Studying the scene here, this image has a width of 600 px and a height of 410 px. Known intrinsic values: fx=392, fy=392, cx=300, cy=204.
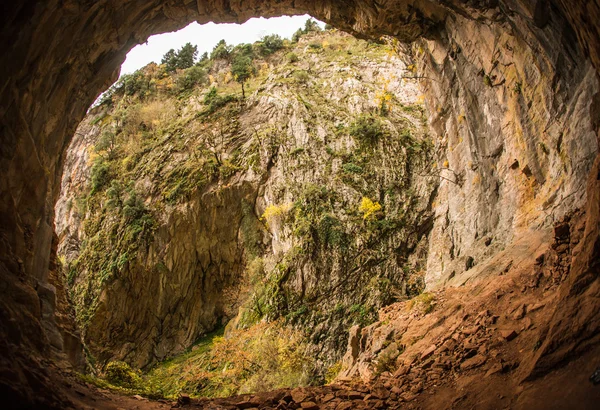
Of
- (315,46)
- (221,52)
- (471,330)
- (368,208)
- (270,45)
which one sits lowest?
(471,330)

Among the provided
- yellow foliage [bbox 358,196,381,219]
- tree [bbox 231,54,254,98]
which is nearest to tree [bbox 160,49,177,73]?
tree [bbox 231,54,254,98]

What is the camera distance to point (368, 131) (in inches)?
1166

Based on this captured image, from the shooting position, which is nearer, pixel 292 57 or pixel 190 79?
pixel 292 57

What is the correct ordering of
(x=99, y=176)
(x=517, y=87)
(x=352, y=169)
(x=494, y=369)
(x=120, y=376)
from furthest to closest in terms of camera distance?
(x=99, y=176)
(x=352, y=169)
(x=120, y=376)
(x=517, y=87)
(x=494, y=369)

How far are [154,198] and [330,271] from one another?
14662 mm

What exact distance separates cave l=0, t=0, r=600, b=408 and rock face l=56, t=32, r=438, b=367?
8136 mm

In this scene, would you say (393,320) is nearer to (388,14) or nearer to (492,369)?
(492,369)

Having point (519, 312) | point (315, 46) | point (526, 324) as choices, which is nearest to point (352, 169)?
point (315, 46)

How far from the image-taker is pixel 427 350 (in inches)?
328

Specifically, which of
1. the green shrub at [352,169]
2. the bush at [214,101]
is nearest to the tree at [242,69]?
the bush at [214,101]

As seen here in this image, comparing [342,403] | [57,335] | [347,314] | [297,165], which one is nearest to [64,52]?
[57,335]

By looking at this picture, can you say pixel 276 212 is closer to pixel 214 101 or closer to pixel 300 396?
pixel 214 101

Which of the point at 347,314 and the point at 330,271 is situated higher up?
the point at 330,271

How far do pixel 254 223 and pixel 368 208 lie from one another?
8764mm
